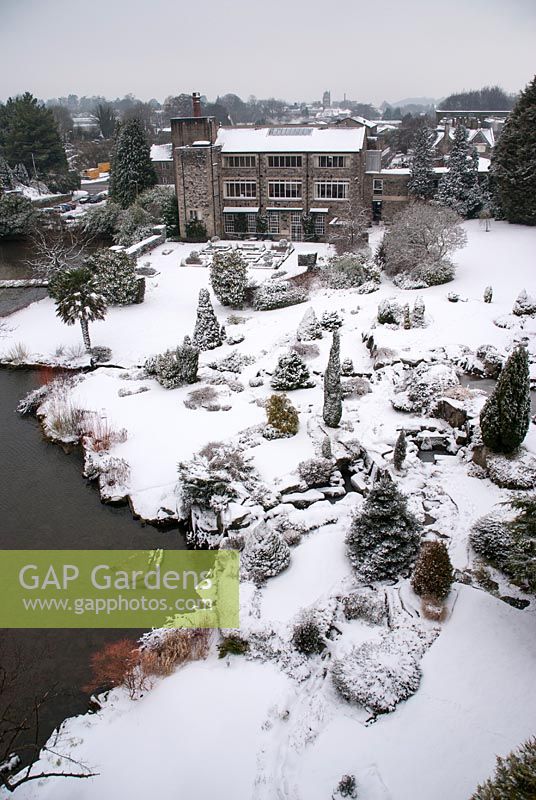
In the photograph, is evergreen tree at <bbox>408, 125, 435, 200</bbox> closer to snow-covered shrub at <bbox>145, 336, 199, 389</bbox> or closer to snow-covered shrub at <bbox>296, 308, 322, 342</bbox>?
snow-covered shrub at <bbox>296, 308, 322, 342</bbox>

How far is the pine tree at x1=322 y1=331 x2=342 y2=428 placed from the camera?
62.6 feet

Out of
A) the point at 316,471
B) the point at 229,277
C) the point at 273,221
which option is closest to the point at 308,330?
the point at 229,277

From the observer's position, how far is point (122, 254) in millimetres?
32219

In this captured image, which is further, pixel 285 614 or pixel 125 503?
pixel 125 503

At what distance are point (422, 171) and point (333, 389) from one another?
105 ft

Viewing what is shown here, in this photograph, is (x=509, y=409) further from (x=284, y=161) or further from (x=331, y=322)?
(x=284, y=161)

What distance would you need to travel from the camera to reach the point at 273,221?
154 ft

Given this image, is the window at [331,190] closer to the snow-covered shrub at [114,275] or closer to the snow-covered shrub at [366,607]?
the snow-covered shrub at [114,275]

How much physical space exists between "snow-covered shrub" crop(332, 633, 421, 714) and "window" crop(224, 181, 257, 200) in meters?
41.2

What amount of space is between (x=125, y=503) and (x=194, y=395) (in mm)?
6097

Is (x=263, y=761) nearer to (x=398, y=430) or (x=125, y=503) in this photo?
(x=125, y=503)

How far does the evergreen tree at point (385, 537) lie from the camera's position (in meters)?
13.6

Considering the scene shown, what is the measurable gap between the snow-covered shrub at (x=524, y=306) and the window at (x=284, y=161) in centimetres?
2472

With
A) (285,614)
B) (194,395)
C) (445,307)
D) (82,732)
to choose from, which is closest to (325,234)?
(445,307)
